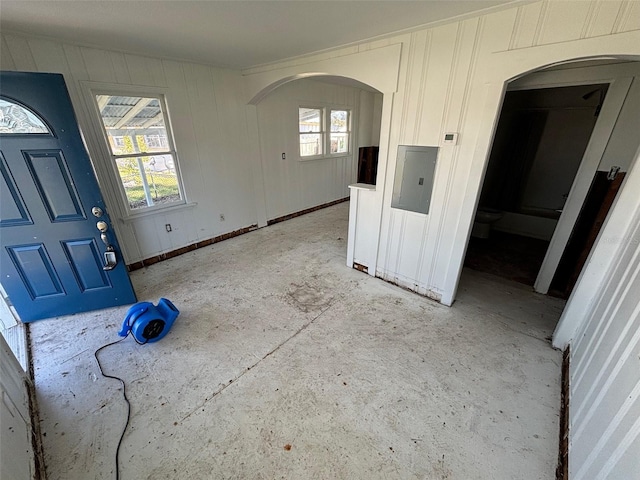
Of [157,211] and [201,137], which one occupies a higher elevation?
[201,137]

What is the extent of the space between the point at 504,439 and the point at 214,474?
1.61 m

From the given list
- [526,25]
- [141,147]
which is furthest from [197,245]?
[526,25]

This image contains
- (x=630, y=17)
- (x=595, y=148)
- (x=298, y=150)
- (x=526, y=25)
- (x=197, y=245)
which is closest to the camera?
(x=630, y=17)

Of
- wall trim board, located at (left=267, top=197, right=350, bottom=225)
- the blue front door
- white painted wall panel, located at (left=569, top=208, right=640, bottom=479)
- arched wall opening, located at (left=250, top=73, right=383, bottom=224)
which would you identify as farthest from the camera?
wall trim board, located at (left=267, top=197, right=350, bottom=225)

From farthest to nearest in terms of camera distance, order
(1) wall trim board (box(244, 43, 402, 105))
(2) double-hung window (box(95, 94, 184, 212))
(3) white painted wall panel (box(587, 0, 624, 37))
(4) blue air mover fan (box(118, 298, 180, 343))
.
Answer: (2) double-hung window (box(95, 94, 184, 212)), (1) wall trim board (box(244, 43, 402, 105)), (4) blue air mover fan (box(118, 298, 180, 343)), (3) white painted wall panel (box(587, 0, 624, 37))

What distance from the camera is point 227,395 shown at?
5.74ft

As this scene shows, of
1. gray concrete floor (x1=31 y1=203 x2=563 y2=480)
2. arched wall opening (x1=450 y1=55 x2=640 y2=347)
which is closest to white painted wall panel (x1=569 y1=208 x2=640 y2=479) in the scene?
arched wall opening (x1=450 y1=55 x2=640 y2=347)

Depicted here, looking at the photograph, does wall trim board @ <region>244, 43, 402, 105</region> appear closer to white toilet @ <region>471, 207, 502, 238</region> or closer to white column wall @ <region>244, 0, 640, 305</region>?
white column wall @ <region>244, 0, 640, 305</region>

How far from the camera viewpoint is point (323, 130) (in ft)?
17.1

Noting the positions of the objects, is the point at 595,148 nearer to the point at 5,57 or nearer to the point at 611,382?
the point at 611,382

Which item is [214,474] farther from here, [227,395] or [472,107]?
[472,107]

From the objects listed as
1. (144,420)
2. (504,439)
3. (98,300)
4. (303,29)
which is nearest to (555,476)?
(504,439)

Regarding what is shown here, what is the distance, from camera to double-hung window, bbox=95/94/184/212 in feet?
9.39

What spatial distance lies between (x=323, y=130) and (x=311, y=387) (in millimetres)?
4689
